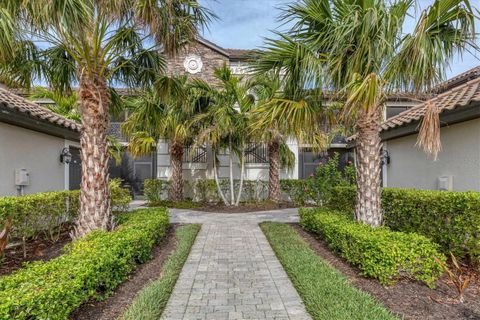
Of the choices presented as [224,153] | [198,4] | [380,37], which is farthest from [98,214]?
[224,153]

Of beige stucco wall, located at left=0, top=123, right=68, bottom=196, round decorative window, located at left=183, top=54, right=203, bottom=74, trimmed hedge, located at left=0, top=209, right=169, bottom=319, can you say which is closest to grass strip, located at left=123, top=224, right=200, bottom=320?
trimmed hedge, located at left=0, top=209, right=169, bottom=319

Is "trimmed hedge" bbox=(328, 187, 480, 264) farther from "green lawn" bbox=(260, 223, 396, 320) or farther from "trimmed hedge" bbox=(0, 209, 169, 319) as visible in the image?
"trimmed hedge" bbox=(0, 209, 169, 319)

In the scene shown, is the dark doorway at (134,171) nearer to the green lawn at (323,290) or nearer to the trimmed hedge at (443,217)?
the green lawn at (323,290)

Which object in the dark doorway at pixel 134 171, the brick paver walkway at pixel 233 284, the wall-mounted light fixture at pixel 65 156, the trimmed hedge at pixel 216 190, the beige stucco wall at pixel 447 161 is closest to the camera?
the brick paver walkway at pixel 233 284

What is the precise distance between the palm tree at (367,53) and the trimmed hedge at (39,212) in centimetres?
619

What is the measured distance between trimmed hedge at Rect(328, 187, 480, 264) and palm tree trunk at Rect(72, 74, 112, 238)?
21.7 ft

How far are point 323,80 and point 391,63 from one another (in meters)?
1.31

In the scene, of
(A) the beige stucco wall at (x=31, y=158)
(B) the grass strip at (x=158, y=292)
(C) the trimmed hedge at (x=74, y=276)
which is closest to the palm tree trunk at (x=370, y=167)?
(B) the grass strip at (x=158, y=292)

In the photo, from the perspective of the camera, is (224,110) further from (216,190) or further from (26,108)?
(26,108)

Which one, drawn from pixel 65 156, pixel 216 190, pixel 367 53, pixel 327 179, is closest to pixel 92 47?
pixel 367 53

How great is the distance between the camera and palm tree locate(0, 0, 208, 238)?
4.91 metres

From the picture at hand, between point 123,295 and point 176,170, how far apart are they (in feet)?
34.6

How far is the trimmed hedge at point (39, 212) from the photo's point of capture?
6131mm

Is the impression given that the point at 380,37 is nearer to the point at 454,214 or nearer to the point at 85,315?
the point at 454,214
